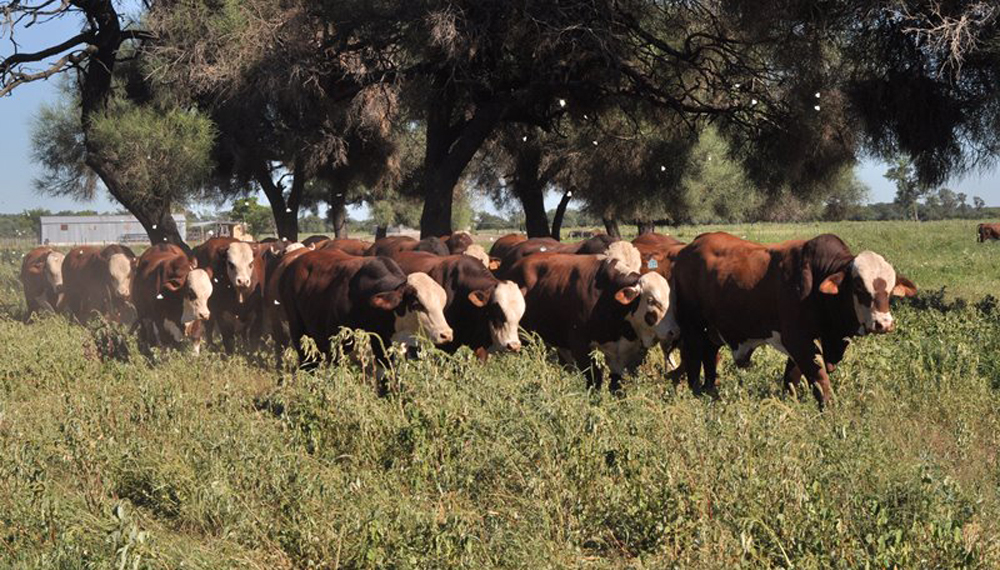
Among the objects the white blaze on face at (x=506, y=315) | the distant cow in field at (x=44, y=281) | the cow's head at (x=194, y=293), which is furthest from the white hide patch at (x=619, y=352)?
the distant cow in field at (x=44, y=281)

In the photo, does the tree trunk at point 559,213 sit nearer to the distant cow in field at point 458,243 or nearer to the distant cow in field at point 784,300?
the distant cow in field at point 458,243

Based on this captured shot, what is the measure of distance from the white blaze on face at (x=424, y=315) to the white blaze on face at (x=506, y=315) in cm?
52

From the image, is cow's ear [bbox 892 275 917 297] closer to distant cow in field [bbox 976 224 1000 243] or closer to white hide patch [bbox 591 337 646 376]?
white hide patch [bbox 591 337 646 376]

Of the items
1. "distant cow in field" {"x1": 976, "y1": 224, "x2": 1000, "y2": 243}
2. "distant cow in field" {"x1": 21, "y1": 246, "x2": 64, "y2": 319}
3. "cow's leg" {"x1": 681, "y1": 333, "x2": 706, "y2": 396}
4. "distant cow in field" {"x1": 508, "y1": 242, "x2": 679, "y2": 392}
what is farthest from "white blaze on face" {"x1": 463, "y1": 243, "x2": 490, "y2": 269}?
"distant cow in field" {"x1": 976, "y1": 224, "x2": 1000, "y2": 243}

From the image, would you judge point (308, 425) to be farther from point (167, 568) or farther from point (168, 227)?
point (168, 227)

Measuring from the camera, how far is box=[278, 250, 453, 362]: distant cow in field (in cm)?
1043

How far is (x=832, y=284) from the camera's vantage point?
950 cm

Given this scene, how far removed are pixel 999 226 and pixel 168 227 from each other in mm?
30738

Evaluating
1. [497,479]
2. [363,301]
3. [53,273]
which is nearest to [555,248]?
[363,301]

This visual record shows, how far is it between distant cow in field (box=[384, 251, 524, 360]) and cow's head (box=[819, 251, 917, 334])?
10.1 feet

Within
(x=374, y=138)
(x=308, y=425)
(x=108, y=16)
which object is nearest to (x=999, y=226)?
(x=374, y=138)

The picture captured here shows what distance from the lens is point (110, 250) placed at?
19703 millimetres

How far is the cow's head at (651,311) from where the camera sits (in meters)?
10.9

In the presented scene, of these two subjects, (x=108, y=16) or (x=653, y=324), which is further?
(x=108, y=16)
